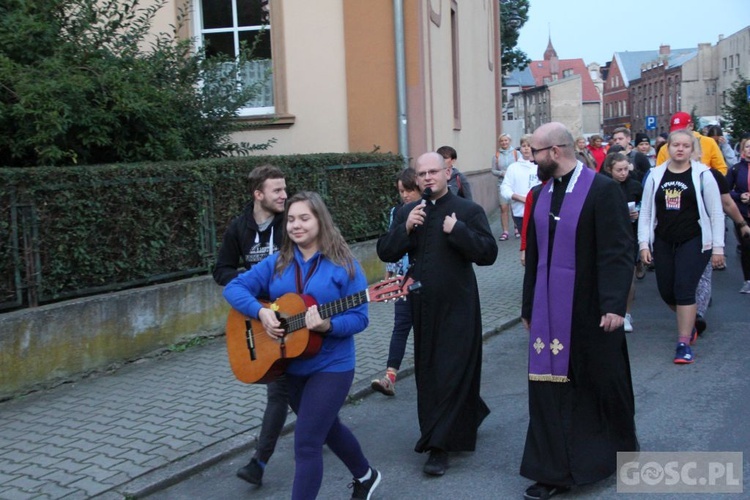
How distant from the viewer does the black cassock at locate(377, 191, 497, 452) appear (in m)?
5.34

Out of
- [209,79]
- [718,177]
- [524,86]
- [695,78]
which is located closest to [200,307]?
[209,79]

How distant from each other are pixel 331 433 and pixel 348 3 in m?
9.92

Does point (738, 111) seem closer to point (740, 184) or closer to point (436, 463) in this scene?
point (740, 184)

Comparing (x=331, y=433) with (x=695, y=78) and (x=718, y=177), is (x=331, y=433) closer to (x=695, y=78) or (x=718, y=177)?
(x=718, y=177)

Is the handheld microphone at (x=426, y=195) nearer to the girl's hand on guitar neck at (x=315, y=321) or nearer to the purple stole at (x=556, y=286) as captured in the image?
Answer: the purple stole at (x=556, y=286)

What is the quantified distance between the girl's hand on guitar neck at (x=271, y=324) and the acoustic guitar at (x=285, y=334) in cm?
3

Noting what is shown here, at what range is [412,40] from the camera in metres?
13.4

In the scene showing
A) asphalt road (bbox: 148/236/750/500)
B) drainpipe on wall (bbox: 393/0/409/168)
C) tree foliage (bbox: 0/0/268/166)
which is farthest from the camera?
drainpipe on wall (bbox: 393/0/409/168)

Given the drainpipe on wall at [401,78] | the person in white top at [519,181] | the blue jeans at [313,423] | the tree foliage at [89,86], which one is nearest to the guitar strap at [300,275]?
the blue jeans at [313,423]

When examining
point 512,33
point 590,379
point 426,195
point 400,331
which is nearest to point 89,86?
point 400,331

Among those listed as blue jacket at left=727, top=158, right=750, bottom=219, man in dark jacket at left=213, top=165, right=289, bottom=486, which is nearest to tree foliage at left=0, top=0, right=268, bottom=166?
man in dark jacket at left=213, top=165, right=289, bottom=486

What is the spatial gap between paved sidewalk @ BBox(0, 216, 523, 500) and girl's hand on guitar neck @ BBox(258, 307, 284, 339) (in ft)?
5.11

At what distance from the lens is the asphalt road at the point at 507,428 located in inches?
204

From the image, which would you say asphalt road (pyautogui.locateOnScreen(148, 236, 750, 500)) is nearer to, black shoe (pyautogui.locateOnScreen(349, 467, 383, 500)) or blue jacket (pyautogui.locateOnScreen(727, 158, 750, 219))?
black shoe (pyautogui.locateOnScreen(349, 467, 383, 500))
